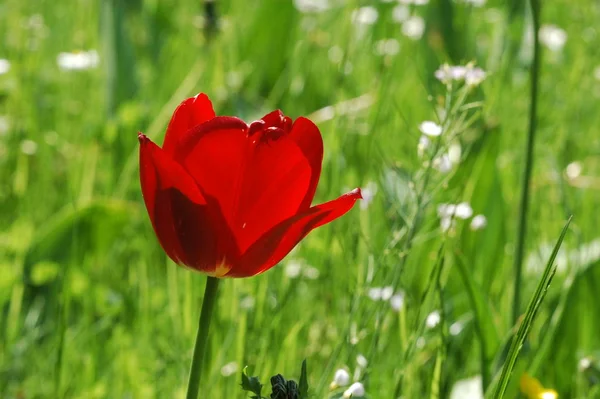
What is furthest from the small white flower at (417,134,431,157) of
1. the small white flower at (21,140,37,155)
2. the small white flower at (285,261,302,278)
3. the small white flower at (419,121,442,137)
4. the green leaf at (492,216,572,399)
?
the small white flower at (21,140,37,155)

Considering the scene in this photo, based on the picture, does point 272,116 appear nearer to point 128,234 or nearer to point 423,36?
point 128,234

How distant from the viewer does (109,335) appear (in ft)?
4.63

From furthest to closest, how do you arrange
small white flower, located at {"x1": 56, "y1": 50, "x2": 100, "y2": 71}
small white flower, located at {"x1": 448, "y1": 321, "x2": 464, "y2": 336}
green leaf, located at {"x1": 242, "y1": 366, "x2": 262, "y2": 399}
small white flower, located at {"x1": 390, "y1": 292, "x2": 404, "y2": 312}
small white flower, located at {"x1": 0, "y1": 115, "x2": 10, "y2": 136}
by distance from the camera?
small white flower, located at {"x1": 56, "y1": 50, "x2": 100, "y2": 71} → small white flower, located at {"x1": 0, "y1": 115, "x2": 10, "y2": 136} → small white flower, located at {"x1": 448, "y1": 321, "x2": 464, "y2": 336} → small white flower, located at {"x1": 390, "y1": 292, "x2": 404, "y2": 312} → green leaf, located at {"x1": 242, "y1": 366, "x2": 262, "y2": 399}

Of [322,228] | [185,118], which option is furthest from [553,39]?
[185,118]

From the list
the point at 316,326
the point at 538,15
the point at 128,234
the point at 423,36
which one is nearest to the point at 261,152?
the point at 538,15

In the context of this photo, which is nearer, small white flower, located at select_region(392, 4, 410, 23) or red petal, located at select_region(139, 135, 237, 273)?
red petal, located at select_region(139, 135, 237, 273)

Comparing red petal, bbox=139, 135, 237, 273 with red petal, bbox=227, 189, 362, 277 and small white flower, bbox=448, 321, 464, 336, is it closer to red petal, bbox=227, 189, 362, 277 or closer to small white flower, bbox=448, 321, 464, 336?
red petal, bbox=227, 189, 362, 277

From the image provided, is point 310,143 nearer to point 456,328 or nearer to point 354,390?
point 354,390

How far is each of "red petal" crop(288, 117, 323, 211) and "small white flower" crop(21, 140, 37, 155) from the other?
1125mm

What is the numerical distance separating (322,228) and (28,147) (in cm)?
58

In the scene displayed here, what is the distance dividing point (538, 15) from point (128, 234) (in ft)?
2.79

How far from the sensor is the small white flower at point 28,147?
67.2 inches

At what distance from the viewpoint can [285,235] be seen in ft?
2.13

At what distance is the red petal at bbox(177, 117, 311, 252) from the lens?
0.63 m
